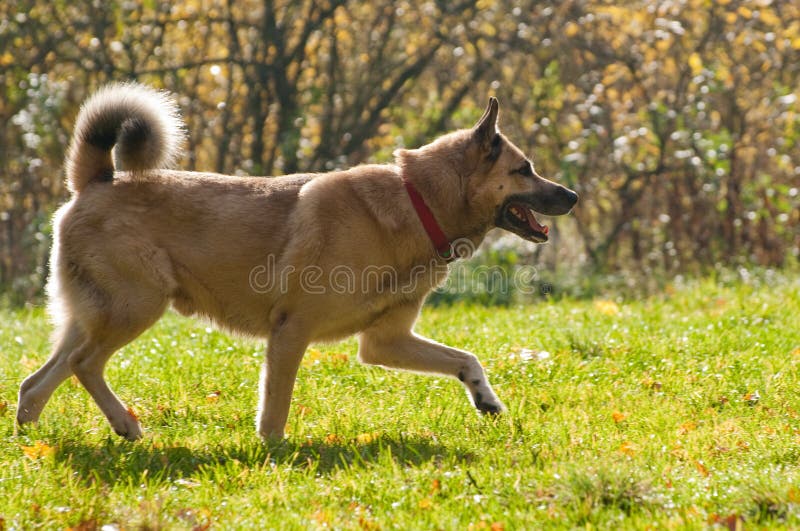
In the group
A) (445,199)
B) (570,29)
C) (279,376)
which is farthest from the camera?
(570,29)

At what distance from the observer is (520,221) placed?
4.94 m

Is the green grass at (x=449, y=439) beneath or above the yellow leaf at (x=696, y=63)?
beneath

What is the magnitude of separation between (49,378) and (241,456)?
1.21 meters

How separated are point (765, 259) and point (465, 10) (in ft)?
13.5

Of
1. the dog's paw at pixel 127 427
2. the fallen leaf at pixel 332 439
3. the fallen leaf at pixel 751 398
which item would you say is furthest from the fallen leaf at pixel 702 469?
the dog's paw at pixel 127 427

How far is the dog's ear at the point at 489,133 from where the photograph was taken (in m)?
4.78

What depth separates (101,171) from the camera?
4.70 metres

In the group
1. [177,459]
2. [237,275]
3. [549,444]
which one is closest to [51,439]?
[177,459]

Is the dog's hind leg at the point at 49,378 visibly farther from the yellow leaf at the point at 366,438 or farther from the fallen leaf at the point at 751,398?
the fallen leaf at the point at 751,398

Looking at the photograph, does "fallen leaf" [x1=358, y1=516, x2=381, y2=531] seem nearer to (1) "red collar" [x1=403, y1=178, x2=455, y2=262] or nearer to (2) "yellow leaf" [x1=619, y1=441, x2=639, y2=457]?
(2) "yellow leaf" [x1=619, y1=441, x2=639, y2=457]

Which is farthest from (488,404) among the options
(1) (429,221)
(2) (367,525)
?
(2) (367,525)

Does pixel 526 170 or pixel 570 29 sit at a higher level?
pixel 570 29

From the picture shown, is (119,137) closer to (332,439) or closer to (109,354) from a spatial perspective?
(109,354)

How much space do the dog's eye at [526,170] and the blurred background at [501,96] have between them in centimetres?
476
